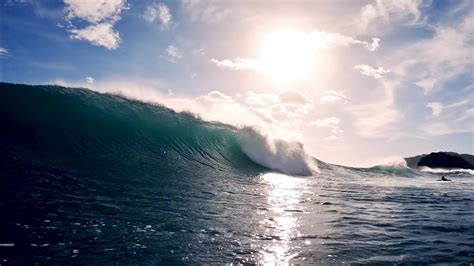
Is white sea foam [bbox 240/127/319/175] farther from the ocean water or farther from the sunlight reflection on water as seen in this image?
the sunlight reflection on water

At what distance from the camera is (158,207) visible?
8.48 metres

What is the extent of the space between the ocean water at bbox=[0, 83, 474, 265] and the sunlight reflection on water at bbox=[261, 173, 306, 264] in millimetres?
32

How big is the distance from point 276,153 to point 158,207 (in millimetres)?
15765

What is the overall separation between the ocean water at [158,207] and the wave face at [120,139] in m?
0.09

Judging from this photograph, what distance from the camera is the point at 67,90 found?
19.5 meters

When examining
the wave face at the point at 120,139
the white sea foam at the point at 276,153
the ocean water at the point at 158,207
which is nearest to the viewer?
the ocean water at the point at 158,207

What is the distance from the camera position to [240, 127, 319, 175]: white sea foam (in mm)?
22250

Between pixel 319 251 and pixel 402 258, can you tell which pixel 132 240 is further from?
pixel 402 258

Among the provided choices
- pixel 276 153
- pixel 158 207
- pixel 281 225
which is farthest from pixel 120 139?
pixel 281 225

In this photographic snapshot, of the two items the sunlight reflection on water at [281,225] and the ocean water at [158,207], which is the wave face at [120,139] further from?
the sunlight reflection on water at [281,225]

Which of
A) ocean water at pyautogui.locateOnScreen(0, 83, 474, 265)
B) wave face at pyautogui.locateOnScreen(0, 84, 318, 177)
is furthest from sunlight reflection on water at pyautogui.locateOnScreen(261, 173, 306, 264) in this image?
wave face at pyautogui.locateOnScreen(0, 84, 318, 177)

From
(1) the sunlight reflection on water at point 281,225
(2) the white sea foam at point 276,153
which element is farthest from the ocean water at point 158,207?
(2) the white sea foam at point 276,153

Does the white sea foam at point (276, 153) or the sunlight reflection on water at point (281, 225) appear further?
the white sea foam at point (276, 153)

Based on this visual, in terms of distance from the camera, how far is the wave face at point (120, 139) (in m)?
13.3
